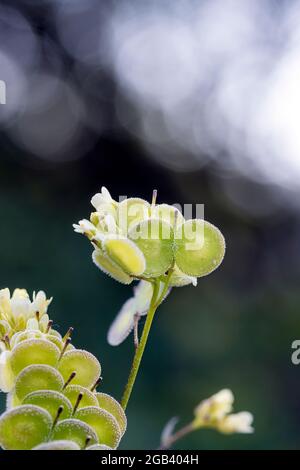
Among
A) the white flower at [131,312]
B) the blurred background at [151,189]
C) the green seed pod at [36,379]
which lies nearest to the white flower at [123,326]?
the white flower at [131,312]

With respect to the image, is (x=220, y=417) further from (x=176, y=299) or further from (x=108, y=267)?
(x=176, y=299)

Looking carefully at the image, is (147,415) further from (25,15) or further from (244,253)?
(25,15)

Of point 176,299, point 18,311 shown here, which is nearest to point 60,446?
point 18,311

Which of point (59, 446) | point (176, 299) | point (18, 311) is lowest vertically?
point (59, 446)

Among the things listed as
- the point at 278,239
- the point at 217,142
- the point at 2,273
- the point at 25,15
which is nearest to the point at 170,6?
the point at 25,15

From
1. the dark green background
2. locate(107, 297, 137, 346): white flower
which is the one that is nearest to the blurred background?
the dark green background

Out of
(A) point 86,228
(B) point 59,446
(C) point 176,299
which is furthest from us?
Result: (C) point 176,299
